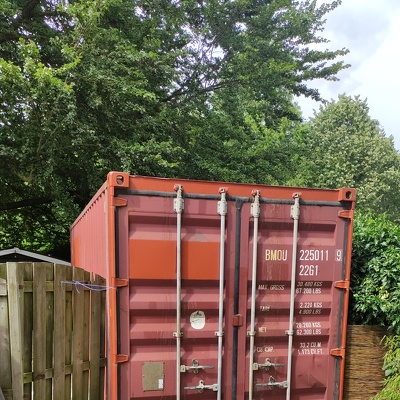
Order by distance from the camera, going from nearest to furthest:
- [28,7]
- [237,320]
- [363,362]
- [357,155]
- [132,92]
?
[237,320], [363,362], [132,92], [28,7], [357,155]

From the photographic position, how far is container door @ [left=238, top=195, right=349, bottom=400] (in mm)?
3967

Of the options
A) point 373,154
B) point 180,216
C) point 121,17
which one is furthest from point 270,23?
point 373,154

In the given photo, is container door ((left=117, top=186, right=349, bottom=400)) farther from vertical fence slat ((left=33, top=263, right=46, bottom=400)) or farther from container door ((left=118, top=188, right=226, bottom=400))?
vertical fence slat ((left=33, top=263, right=46, bottom=400))

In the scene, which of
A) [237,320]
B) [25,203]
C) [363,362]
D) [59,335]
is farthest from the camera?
[25,203]

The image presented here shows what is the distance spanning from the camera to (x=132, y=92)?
9930 mm

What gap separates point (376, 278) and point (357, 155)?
26143 millimetres

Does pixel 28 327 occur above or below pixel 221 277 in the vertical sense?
below

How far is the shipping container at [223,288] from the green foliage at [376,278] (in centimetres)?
85

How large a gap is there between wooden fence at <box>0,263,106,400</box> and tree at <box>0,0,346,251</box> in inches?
228

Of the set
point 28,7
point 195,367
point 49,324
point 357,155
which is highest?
point 28,7

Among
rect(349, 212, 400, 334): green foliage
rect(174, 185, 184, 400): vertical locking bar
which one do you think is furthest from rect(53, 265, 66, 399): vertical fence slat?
rect(349, 212, 400, 334): green foliage

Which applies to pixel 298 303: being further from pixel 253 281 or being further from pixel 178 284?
pixel 178 284

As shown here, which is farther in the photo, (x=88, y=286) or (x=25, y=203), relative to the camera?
(x=25, y=203)

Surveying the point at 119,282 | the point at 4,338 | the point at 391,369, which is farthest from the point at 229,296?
the point at 391,369
